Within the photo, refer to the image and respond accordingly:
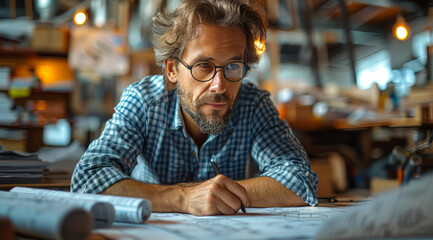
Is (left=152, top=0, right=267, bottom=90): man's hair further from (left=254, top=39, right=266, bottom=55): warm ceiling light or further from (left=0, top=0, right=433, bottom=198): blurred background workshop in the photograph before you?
(left=0, top=0, right=433, bottom=198): blurred background workshop

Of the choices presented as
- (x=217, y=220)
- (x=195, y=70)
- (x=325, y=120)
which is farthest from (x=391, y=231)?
(x=325, y=120)

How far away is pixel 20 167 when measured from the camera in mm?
1258

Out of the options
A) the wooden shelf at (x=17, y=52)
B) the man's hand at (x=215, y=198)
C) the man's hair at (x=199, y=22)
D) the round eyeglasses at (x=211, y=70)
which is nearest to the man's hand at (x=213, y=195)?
the man's hand at (x=215, y=198)

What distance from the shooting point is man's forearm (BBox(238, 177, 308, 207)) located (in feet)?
3.98

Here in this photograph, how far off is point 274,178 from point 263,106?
438mm

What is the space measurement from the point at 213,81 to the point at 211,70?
1.7 inches

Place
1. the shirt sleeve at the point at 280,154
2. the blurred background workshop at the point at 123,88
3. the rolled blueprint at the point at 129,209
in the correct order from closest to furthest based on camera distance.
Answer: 1. the rolled blueprint at the point at 129,209
2. the shirt sleeve at the point at 280,154
3. the blurred background workshop at the point at 123,88

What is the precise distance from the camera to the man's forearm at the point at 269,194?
121 centimetres

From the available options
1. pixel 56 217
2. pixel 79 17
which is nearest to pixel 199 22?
pixel 56 217

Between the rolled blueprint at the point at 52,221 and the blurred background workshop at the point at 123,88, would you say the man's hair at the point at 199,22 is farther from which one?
the blurred background workshop at the point at 123,88

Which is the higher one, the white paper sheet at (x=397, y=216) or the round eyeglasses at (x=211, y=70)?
the round eyeglasses at (x=211, y=70)

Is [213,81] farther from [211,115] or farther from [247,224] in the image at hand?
[247,224]

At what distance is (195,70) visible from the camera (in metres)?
1.46

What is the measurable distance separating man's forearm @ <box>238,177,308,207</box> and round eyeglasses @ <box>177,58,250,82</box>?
38 cm
